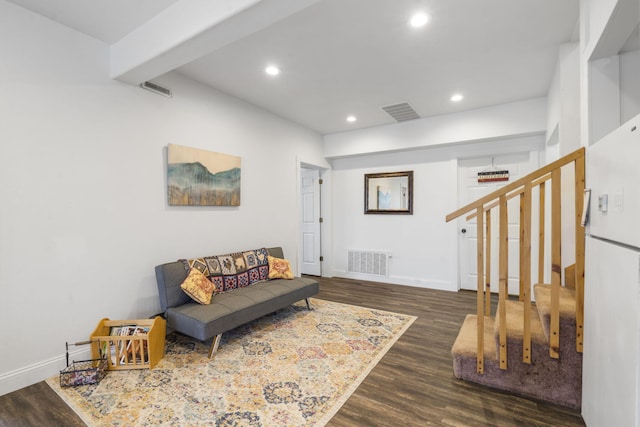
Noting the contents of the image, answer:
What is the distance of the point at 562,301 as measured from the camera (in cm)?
201

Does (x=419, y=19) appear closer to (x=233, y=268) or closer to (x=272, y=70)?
(x=272, y=70)

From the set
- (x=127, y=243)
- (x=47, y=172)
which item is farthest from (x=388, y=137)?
(x=47, y=172)

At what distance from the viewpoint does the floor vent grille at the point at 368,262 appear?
16.7ft

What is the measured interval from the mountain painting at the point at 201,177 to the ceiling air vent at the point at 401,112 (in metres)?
2.18

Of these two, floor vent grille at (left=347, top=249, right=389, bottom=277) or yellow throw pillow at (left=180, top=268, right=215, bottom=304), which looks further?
floor vent grille at (left=347, top=249, right=389, bottom=277)

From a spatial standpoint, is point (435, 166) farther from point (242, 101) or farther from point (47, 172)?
point (47, 172)

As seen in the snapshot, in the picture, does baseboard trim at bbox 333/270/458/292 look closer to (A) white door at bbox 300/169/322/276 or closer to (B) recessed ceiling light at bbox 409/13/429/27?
(A) white door at bbox 300/169/322/276

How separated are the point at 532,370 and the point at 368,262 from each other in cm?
338

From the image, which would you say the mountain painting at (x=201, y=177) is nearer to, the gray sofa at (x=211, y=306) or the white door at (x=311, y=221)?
the gray sofa at (x=211, y=306)

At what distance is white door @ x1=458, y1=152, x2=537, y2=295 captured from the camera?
13.7 ft

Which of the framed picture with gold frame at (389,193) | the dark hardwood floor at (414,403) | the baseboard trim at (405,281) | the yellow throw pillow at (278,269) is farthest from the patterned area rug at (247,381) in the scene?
the framed picture with gold frame at (389,193)

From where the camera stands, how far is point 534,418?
1.74m

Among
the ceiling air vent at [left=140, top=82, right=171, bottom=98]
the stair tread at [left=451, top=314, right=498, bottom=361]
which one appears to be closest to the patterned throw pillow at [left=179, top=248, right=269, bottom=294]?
the ceiling air vent at [left=140, top=82, right=171, bottom=98]

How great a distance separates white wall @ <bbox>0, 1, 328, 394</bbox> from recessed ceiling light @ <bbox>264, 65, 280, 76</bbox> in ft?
2.69
